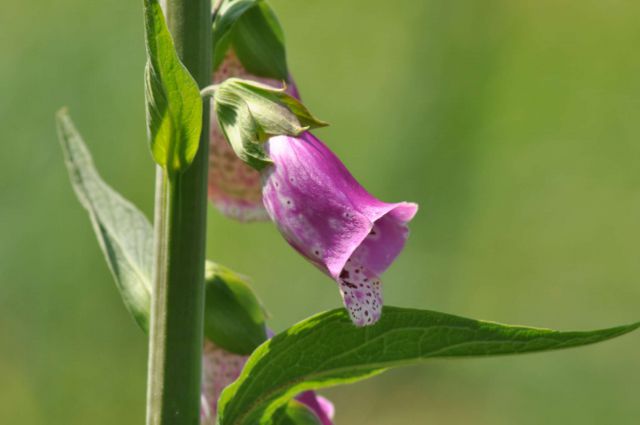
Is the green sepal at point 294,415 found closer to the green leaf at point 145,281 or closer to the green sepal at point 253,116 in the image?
the green leaf at point 145,281

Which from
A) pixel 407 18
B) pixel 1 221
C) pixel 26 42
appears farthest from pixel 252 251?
pixel 407 18

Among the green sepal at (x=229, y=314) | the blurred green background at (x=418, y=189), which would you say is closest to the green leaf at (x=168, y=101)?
the green sepal at (x=229, y=314)

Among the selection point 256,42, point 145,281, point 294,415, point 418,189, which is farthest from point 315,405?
point 418,189

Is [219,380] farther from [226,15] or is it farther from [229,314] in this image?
[226,15]

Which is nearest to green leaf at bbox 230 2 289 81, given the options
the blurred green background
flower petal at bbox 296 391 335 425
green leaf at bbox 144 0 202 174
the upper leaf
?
the upper leaf

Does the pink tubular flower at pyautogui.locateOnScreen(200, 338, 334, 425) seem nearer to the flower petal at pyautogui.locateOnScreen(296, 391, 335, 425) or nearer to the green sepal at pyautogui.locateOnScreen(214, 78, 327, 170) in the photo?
the flower petal at pyautogui.locateOnScreen(296, 391, 335, 425)

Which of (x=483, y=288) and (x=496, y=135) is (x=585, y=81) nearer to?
(x=496, y=135)
